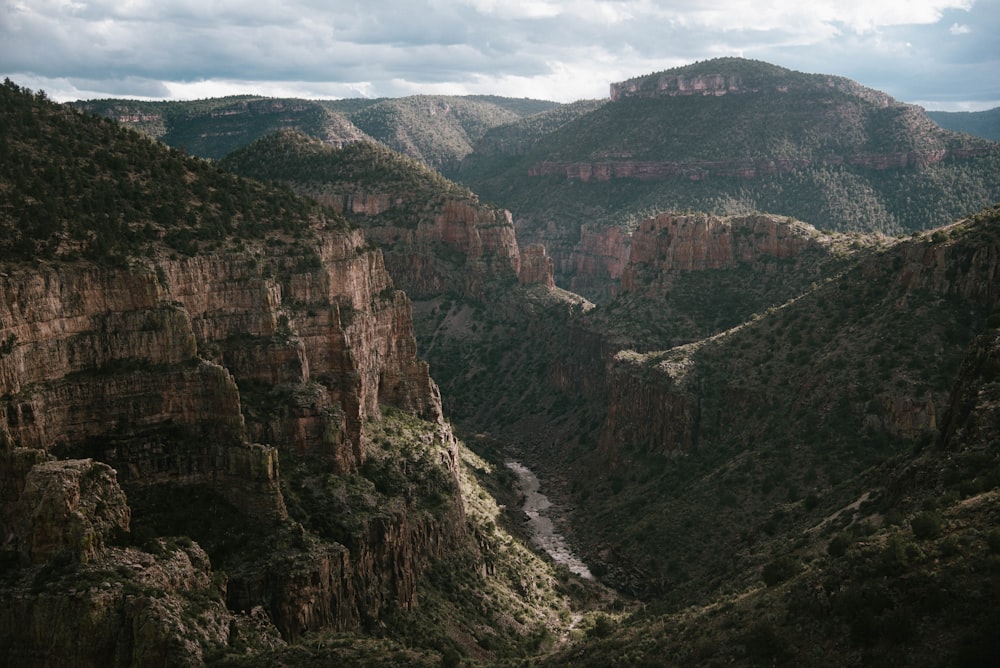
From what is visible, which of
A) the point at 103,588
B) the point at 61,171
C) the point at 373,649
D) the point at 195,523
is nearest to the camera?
the point at 103,588

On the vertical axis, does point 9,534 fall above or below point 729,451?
above

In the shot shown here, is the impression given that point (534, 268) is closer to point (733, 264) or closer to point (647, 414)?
point (733, 264)

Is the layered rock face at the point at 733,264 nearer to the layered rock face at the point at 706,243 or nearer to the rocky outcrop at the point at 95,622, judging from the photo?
the layered rock face at the point at 706,243

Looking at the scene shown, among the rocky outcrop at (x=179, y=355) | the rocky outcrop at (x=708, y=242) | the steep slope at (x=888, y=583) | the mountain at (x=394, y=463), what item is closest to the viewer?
the steep slope at (x=888, y=583)

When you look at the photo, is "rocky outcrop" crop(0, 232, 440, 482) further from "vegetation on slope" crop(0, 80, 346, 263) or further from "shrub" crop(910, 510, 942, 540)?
"shrub" crop(910, 510, 942, 540)

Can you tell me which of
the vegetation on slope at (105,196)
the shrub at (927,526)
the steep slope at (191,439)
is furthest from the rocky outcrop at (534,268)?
the shrub at (927,526)

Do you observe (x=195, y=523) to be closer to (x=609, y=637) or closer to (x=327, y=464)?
(x=327, y=464)

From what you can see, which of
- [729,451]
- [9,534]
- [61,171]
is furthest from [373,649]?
[729,451]
